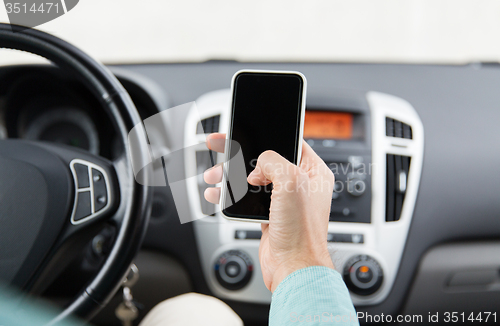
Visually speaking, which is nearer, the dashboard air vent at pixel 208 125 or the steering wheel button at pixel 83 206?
the steering wheel button at pixel 83 206

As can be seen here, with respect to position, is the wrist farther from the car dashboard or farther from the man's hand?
the car dashboard

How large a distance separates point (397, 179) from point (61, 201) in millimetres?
756

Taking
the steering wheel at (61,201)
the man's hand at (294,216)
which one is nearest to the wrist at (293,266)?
the man's hand at (294,216)

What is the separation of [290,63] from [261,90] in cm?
37

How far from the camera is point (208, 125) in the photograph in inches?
37.4

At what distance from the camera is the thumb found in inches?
23.9

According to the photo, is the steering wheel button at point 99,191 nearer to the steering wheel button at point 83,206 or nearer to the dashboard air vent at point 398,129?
the steering wheel button at point 83,206

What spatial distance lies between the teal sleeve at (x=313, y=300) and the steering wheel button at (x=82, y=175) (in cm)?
43

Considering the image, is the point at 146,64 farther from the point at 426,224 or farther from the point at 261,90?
the point at 426,224

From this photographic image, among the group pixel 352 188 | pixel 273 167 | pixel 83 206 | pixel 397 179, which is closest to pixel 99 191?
pixel 83 206

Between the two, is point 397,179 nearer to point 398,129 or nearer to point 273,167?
point 398,129

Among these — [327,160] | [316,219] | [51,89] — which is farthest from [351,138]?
[51,89]

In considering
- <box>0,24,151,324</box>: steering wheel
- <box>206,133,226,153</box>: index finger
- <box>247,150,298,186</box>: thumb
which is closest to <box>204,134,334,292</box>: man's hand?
<box>247,150,298,186</box>: thumb

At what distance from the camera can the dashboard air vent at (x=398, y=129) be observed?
93cm
